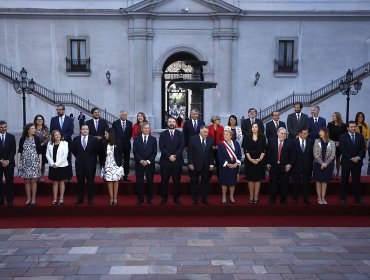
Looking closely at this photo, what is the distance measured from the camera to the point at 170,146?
9227 mm

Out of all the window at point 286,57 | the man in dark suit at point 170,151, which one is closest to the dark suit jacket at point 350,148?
the man in dark suit at point 170,151

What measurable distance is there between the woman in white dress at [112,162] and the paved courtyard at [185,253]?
1233 mm

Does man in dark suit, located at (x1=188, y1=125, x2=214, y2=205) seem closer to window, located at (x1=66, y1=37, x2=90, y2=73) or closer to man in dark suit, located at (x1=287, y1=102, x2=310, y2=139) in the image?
man in dark suit, located at (x1=287, y1=102, x2=310, y2=139)

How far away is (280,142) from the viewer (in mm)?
9203

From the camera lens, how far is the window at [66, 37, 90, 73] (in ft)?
83.8

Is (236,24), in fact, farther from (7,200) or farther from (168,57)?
(7,200)

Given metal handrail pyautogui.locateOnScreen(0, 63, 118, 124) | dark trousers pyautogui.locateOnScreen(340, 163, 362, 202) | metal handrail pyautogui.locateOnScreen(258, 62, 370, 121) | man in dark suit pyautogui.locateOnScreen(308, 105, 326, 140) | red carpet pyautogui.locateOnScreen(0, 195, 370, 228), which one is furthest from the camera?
metal handrail pyautogui.locateOnScreen(258, 62, 370, 121)

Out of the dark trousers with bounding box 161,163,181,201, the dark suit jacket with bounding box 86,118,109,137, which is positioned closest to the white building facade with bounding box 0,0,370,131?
the dark suit jacket with bounding box 86,118,109,137

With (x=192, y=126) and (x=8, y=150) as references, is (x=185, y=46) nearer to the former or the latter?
(x=192, y=126)

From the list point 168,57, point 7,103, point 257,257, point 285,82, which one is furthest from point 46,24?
point 257,257

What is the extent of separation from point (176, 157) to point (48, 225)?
3015 mm

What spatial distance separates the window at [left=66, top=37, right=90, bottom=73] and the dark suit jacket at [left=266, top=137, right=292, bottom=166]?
18755mm

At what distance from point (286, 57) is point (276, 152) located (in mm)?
18274

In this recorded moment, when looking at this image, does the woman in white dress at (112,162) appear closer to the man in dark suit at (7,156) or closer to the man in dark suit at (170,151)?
the man in dark suit at (170,151)
